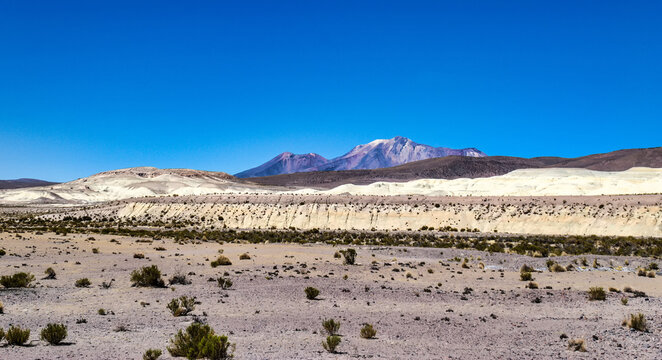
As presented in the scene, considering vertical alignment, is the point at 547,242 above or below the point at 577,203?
below

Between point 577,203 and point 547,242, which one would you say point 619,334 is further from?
point 577,203

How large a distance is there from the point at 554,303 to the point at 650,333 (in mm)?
4238

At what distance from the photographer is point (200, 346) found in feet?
29.5

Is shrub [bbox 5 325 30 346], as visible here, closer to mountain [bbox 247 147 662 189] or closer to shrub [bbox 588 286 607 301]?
shrub [bbox 588 286 607 301]

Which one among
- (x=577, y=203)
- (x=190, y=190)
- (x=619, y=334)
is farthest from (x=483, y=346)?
(x=190, y=190)

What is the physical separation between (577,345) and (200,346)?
7.50m

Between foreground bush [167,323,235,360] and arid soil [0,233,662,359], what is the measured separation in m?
0.46

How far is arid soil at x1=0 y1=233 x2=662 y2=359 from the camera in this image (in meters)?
10.8

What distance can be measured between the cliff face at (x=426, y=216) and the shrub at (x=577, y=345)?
40162 mm

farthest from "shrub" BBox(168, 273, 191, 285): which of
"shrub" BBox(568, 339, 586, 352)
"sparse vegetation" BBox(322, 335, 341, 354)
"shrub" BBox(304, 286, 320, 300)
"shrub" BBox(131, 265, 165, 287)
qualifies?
"shrub" BBox(568, 339, 586, 352)

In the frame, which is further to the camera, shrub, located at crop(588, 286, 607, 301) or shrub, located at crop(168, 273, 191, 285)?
shrub, located at crop(168, 273, 191, 285)

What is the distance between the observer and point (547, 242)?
40.0m

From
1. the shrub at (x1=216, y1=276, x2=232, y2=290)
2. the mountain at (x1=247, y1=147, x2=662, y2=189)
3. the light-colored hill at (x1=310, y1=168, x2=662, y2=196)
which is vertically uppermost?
the mountain at (x1=247, y1=147, x2=662, y2=189)

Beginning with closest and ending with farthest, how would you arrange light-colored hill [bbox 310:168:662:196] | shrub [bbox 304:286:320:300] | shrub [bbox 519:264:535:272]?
shrub [bbox 304:286:320:300] < shrub [bbox 519:264:535:272] < light-colored hill [bbox 310:168:662:196]
